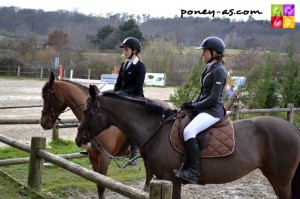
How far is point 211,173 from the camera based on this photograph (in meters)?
4.32

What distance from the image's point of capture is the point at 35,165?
16.6ft

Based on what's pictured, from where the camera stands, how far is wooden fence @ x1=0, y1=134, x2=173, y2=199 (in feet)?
8.87

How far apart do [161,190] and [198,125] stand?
1.60m

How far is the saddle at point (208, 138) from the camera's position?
13.9 feet

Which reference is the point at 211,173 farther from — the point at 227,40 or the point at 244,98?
the point at 227,40

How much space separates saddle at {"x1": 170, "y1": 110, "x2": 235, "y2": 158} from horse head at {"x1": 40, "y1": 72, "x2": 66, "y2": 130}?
2.17 metres

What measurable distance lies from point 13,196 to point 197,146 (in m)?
2.55

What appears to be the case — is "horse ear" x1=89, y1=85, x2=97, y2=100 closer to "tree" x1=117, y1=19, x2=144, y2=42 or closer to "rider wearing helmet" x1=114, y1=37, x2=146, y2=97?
"rider wearing helmet" x1=114, y1=37, x2=146, y2=97

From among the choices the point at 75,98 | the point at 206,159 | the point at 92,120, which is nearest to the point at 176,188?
the point at 206,159

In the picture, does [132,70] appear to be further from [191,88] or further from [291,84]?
[291,84]

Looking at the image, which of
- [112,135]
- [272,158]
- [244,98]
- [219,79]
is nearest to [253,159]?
[272,158]

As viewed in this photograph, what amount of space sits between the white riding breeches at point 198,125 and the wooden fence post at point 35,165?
6.30ft

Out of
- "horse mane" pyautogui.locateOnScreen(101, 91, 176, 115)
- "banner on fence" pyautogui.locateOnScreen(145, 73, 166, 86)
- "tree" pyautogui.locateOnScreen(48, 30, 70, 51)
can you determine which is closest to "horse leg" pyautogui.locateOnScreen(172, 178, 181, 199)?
"horse mane" pyautogui.locateOnScreen(101, 91, 176, 115)

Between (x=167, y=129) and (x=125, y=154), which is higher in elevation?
(x=167, y=129)
